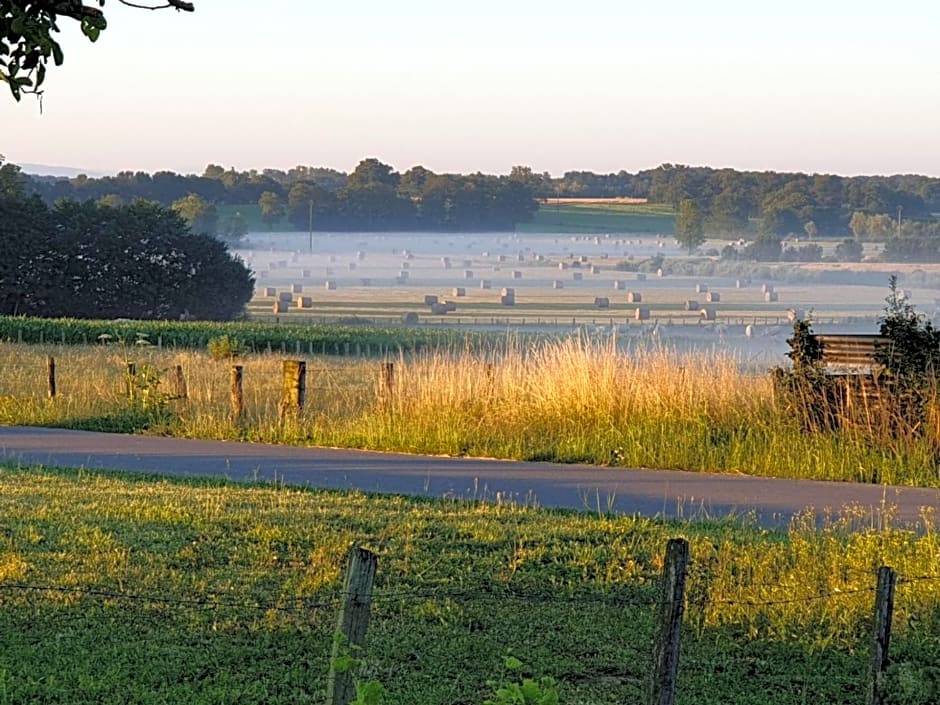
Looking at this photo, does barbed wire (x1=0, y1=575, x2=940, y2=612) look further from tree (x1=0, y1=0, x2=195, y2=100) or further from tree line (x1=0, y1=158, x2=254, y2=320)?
tree line (x1=0, y1=158, x2=254, y2=320)

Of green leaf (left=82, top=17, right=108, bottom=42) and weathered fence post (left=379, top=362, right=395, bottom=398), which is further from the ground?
green leaf (left=82, top=17, right=108, bottom=42)

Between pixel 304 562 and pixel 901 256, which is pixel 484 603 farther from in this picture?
pixel 901 256

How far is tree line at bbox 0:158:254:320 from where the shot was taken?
195ft

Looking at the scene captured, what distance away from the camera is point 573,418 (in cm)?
1669

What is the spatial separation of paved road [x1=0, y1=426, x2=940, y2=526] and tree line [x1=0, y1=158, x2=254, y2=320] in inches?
1724

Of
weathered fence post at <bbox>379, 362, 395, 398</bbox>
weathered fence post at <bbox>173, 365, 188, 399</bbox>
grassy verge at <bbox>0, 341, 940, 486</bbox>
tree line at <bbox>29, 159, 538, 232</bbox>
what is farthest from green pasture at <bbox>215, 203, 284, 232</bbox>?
weathered fence post at <bbox>379, 362, 395, 398</bbox>

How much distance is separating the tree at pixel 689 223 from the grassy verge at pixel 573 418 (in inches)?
4171

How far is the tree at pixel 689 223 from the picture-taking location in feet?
409

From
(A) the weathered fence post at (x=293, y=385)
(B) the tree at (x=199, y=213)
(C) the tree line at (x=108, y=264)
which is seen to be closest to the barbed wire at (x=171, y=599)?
(A) the weathered fence post at (x=293, y=385)

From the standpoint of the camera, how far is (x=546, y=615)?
8992mm

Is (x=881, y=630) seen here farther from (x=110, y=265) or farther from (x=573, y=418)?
(x=110, y=265)

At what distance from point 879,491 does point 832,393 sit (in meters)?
2.13

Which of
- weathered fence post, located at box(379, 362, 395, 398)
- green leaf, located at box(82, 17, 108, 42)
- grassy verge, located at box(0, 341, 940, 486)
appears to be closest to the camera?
green leaf, located at box(82, 17, 108, 42)

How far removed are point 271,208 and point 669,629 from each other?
132 metres
